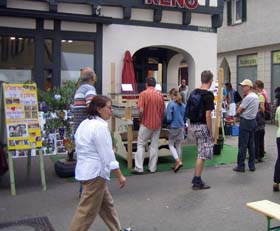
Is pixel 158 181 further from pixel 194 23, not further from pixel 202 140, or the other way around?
pixel 194 23

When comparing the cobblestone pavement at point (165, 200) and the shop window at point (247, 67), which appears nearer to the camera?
the cobblestone pavement at point (165, 200)

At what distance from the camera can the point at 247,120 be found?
824 centimetres

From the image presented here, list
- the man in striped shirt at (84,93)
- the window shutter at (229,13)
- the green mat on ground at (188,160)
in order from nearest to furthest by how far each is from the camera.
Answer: the man in striped shirt at (84,93) < the green mat on ground at (188,160) < the window shutter at (229,13)

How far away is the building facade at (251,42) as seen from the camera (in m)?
19.2

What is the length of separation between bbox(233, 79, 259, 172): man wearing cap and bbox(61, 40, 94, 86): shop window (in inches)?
183

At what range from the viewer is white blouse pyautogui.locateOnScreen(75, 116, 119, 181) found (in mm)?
4129

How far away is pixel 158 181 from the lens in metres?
7.70

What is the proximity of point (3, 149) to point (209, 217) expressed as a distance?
11.7 feet

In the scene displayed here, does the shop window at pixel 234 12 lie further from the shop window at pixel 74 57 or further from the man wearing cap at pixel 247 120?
the man wearing cap at pixel 247 120

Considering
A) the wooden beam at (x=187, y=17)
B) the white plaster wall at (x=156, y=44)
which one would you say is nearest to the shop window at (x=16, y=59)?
the white plaster wall at (x=156, y=44)

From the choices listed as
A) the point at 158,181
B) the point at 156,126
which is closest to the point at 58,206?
the point at 158,181

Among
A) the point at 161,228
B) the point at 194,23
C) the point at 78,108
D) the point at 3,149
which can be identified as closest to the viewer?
the point at 161,228

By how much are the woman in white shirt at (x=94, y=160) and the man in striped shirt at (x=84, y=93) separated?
2.22 m

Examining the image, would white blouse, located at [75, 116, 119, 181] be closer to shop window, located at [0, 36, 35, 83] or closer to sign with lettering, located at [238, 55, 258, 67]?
shop window, located at [0, 36, 35, 83]
